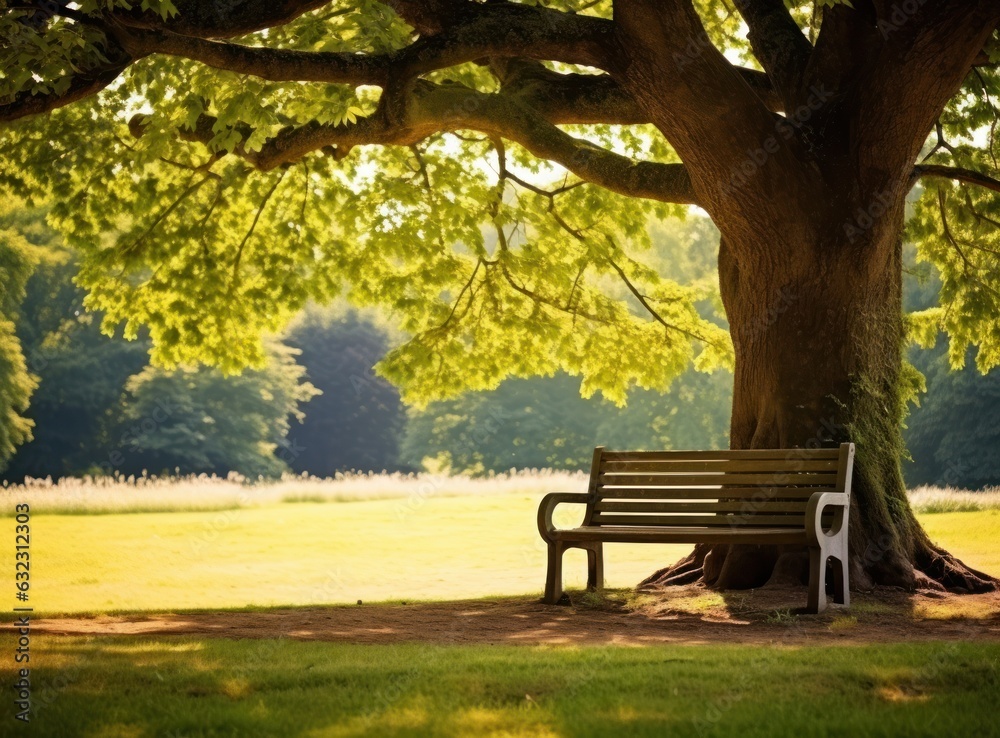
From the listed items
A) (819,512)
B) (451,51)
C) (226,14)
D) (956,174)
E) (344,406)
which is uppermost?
(226,14)

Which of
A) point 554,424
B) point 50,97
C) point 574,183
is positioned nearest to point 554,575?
point 50,97

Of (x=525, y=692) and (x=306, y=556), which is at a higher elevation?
(x=525, y=692)

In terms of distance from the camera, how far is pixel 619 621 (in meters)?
8.11

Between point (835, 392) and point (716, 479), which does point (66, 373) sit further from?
point (835, 392)

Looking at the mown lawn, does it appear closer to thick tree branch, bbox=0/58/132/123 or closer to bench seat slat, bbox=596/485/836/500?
bench seat slat, bbox=596/485/836/500

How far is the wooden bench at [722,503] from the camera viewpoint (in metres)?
8.09

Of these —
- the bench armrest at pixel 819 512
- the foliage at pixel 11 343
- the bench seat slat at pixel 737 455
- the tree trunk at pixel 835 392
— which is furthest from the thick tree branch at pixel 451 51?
the foliage at pixel 11 343

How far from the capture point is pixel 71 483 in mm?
32844

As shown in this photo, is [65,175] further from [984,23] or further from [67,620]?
[984,23]

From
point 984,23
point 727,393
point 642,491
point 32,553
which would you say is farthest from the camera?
point 727,393

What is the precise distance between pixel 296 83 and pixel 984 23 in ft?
18.5

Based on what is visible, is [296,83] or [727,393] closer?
[296,83]

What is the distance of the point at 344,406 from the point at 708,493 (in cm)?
6042

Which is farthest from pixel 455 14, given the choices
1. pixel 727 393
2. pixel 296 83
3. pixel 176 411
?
pixel 727 393
